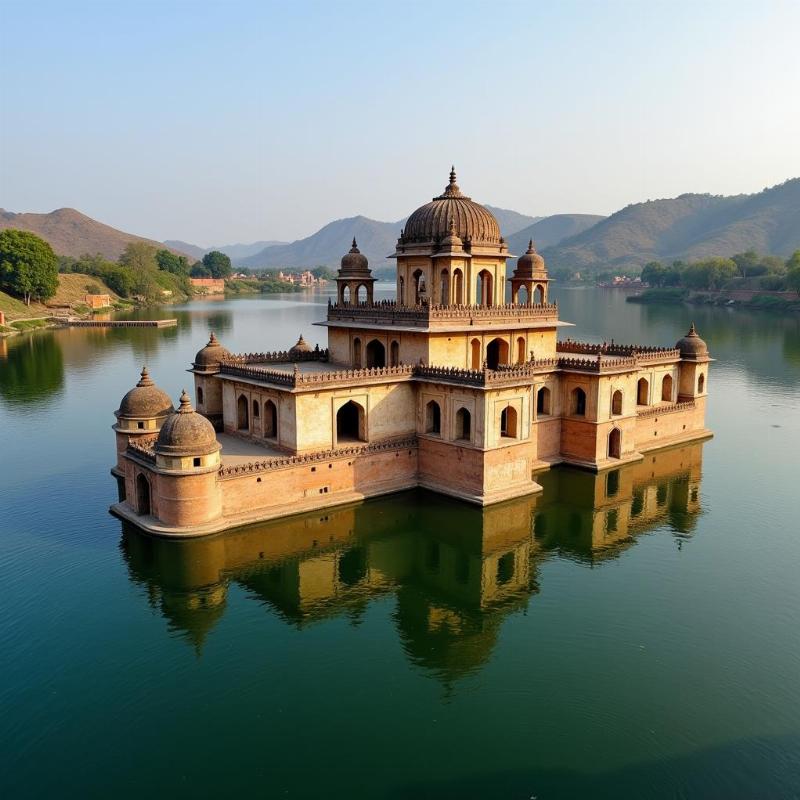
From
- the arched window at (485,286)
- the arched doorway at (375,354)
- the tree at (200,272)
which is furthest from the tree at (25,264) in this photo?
the tree at (200,272)

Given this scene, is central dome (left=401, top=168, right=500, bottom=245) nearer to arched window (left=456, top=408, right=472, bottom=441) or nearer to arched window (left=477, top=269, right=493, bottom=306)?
arched window (left=477, top=269, right=493, bottom=306)

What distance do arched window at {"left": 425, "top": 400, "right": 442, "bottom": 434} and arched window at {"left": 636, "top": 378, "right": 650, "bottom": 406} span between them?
415 inches

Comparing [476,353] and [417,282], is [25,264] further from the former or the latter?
[476,353]

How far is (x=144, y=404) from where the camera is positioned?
2325 cm

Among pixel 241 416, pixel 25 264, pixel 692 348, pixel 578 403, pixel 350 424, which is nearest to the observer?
pixel 241 416

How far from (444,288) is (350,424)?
248 inches

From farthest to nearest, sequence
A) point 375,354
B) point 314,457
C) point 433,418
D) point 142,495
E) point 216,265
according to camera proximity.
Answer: point 216,265, point 375,354, point 433,418, point 314,457, point 142,495

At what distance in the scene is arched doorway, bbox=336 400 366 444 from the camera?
2453 cm

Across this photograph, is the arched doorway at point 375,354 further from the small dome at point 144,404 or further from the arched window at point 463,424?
the small dome at point 144,404

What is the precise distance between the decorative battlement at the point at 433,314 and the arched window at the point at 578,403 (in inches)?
126

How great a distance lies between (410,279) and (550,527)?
11325 mm

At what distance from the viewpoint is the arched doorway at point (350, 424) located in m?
24.5

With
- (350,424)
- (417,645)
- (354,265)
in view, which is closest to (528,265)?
(354,265)

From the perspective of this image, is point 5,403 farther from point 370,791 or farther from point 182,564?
point 370,791
